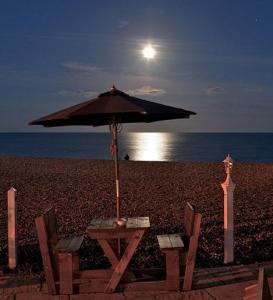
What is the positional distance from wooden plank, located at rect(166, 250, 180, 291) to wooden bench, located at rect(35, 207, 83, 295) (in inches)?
44.2

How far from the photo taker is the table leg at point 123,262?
5359 millimetres

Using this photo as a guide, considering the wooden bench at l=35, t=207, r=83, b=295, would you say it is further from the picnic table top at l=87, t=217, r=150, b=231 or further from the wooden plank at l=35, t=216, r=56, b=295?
the picnic table top at l=87, t=217, r=150, b=231

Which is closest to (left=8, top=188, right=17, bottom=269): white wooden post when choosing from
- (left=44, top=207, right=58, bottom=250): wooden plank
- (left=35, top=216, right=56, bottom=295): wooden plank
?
(left=44, top=207, right=58, bottom=250): wooden plank

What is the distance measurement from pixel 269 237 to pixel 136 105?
4.39 metres

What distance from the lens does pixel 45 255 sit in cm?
530

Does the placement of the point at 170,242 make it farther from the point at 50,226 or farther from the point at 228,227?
the point at 50,226

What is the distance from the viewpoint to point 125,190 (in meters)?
16.2

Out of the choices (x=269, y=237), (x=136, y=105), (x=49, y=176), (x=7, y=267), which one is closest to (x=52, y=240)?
(x=7, y=267)

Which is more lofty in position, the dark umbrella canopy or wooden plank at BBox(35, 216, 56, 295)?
the dark umbrella canopy

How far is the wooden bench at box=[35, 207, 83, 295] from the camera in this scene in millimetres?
5242

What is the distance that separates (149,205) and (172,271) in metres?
7.25

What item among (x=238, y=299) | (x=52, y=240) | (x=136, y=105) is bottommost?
(x=238, y=299)

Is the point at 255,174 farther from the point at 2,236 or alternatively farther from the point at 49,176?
the point at 2,236

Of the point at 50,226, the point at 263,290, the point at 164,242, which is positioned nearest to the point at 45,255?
the point at 50,226
